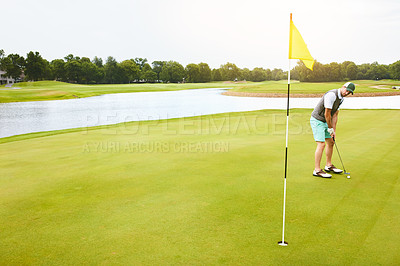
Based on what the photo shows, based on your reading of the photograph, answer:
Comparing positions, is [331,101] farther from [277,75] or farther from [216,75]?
[277,75]

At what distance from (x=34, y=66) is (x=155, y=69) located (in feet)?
249

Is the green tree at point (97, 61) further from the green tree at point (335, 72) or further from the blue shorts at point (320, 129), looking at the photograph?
the blue shorts at point (320, 129)

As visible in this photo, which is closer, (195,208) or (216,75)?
(195,208)

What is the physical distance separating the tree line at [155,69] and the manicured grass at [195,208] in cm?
7563

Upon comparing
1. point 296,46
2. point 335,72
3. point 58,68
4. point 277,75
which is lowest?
point 296,46

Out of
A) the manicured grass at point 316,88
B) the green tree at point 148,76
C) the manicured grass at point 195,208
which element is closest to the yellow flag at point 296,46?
the manicured grass at point 195,208

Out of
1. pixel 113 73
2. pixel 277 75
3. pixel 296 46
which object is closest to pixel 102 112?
pixel 296 46

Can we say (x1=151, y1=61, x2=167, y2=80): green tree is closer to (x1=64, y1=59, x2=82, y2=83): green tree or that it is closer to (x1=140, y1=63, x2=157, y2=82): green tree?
(x1=140, y1=63, x2=157, y2=82): green tree

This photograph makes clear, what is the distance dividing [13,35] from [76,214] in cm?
11427

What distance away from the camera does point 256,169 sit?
6477mm

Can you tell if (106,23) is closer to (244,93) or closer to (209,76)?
(209,76)

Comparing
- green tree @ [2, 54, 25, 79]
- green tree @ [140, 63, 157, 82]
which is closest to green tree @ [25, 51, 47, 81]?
green tree @ [2, 54, 25, 79]

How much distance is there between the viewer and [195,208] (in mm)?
4406

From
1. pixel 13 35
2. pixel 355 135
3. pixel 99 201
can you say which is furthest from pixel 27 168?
pixel 13 35
